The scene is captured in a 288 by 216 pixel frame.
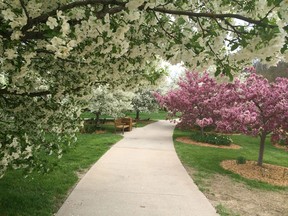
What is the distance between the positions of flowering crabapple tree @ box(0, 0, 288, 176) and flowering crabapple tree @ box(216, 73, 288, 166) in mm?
4973

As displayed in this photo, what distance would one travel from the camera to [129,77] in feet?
20.4

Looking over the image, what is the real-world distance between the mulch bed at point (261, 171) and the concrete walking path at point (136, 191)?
1.83 metres

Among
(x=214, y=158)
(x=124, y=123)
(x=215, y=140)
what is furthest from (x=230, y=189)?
(x=124, y=123)

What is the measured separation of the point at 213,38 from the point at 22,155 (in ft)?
9.72

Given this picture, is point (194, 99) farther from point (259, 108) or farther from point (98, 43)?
point (98, 43)

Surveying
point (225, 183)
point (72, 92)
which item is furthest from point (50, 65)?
point (225, 183)

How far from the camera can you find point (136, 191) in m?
7.29

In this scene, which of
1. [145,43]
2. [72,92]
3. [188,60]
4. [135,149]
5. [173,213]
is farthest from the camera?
[135,149]

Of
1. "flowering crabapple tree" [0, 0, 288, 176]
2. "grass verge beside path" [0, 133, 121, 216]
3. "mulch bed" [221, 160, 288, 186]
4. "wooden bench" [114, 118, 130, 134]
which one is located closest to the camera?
"flowering crabapple tree" [0, 0, 288, 176]

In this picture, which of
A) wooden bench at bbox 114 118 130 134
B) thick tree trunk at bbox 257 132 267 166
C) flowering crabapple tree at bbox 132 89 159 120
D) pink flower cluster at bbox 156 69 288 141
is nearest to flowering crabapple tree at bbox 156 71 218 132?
wooden bench at bbox 114 118 130 134

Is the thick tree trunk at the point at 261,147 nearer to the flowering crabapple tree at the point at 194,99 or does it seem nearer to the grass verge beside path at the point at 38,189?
the flowering crabapple tree at the point at 194,99

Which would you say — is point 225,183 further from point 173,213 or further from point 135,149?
point 135,149

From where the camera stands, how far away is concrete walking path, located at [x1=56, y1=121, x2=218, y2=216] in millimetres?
6117

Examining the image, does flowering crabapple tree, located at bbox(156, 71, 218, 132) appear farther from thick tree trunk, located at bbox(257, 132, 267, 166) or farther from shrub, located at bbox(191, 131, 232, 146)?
thick tree trunk, located at bbox(257, 132, 267, 166)
